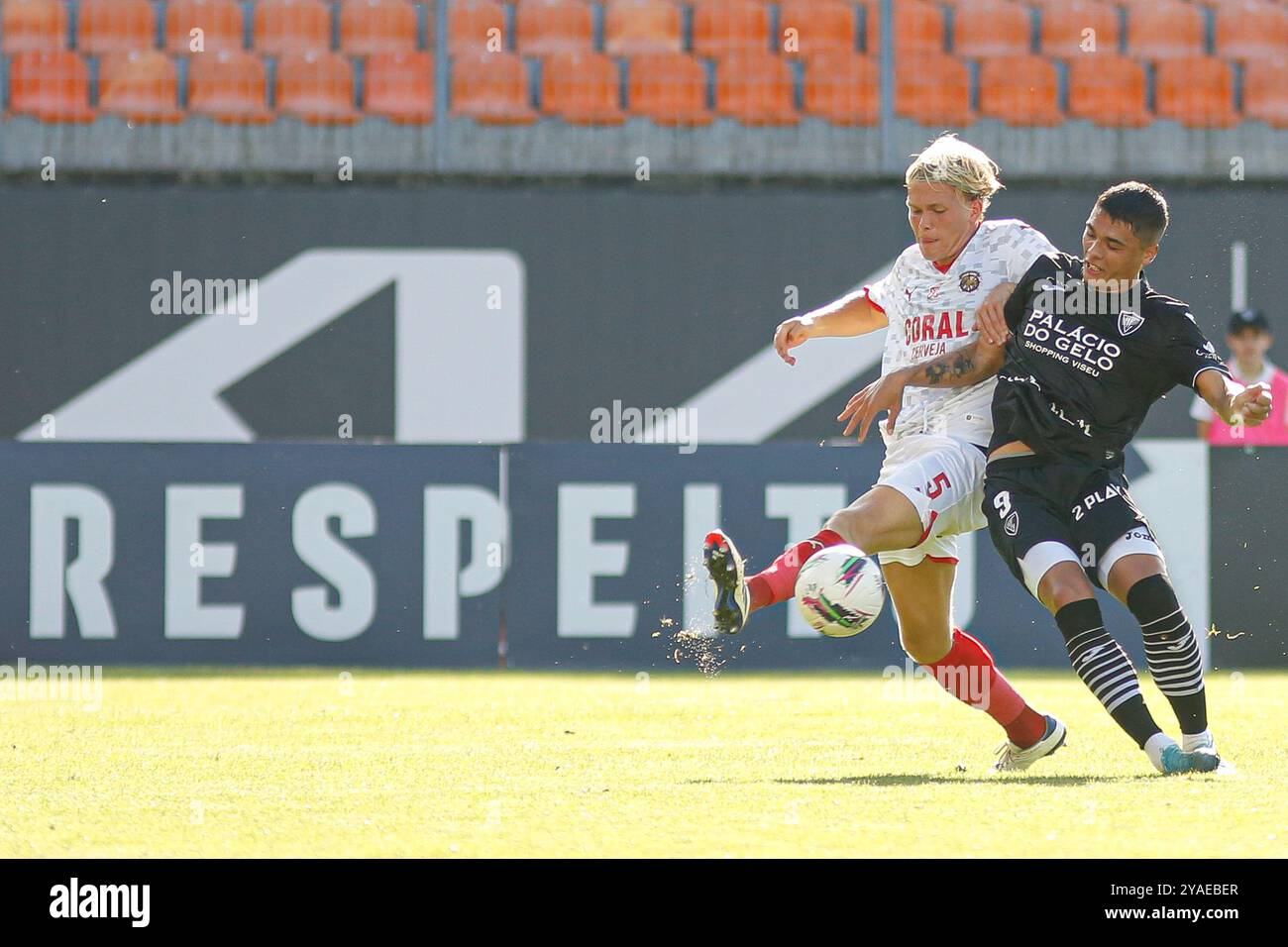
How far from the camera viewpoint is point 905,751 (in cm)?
637

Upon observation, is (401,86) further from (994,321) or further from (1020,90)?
(994,321)

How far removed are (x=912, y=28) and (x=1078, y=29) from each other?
1.27m

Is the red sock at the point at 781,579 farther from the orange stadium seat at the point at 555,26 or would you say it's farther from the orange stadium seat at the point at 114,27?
the orange stadium seat at the point at 114,27

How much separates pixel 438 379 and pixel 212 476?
5.79 feet

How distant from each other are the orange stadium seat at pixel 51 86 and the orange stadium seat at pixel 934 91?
17.6ft

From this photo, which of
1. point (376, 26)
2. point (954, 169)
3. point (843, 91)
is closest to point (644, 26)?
point (843, 91)

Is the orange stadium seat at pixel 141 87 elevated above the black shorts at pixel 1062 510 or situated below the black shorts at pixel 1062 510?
above

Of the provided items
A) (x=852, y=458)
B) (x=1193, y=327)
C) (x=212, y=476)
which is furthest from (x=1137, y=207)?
(x=212, y=476)

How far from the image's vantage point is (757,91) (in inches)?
498

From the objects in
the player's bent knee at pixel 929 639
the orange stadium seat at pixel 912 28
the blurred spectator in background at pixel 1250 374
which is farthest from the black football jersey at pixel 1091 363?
the orange stadium seat at pixel 912 28

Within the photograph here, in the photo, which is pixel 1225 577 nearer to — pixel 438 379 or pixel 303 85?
pixel 438 379

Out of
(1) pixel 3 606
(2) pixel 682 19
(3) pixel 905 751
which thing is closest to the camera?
(3) pixel 905 751

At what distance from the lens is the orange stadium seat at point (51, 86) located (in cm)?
1206

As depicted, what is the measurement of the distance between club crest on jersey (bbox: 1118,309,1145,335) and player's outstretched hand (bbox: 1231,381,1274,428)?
52 cm
